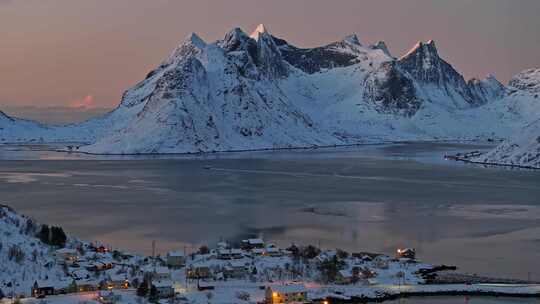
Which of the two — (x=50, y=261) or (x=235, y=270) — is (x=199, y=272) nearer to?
(x=235, y=270)

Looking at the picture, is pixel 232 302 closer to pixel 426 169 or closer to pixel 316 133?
pixel 426 169

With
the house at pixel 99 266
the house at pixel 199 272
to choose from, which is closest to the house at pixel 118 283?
the house at pixel 99 266

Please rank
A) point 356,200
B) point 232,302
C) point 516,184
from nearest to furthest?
point 232,302 → point 356,200 → point 516,184

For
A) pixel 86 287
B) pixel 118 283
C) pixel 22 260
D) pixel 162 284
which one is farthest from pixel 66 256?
pixel 162 284

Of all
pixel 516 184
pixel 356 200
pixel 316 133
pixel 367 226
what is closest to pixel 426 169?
pixel 516 184

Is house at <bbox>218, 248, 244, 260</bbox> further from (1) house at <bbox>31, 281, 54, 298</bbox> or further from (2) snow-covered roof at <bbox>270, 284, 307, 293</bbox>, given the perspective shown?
(1) house at <bbox>31, 281, 54, 298</bbox>

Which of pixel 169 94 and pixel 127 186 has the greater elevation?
pixel 169 94
